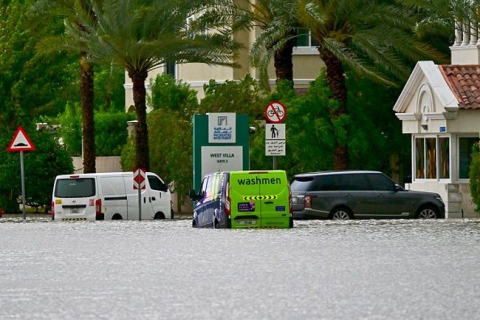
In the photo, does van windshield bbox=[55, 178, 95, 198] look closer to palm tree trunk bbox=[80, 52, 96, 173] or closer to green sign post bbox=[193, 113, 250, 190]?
green sign post bbox=[193, 113, 250, 190]

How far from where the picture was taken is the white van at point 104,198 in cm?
4841

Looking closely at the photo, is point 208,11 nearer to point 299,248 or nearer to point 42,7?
point 42,7

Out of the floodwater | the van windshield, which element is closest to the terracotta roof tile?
the van windshield

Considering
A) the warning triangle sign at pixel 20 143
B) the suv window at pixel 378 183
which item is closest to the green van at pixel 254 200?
the suv window at pixel 378 183

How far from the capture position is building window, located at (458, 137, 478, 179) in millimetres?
52750

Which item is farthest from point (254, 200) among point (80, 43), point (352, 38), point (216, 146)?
point (80, 43)

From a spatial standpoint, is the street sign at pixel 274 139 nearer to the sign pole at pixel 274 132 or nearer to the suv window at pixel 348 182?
the sign pole at pixel 274 132

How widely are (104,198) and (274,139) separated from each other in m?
7.09

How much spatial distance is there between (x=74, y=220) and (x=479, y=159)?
11934 mm

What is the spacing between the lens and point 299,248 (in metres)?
27.3

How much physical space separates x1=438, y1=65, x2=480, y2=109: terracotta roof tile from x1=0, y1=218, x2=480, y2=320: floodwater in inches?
719

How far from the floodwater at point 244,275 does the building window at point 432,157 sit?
19331 millimetres

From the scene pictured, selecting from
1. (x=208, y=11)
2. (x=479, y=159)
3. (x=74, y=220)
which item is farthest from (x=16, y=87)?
(x=479, y=159)

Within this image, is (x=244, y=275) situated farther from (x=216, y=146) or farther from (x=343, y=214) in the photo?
(x=216, y=146)
